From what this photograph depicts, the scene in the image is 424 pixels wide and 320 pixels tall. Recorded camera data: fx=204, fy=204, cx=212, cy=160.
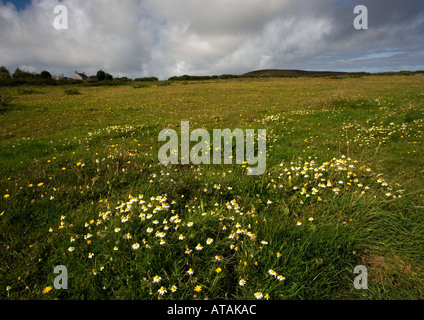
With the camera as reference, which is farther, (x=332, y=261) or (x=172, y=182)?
(x=172, y=182)

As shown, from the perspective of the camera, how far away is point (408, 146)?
21.9 feet

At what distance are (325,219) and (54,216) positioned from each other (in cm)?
441

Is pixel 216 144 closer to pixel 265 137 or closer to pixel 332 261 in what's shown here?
pixel 265 137

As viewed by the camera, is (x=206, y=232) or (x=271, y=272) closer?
(x=271, y=272)

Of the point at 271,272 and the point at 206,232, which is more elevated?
the point at 206,232

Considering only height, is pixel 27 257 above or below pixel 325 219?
below

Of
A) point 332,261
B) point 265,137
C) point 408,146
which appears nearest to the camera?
point 332,261

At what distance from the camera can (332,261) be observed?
250cm

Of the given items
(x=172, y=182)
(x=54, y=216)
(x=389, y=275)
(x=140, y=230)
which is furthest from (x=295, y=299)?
(x=54, y=216)

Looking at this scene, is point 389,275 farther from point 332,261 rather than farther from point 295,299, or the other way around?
point 295,299

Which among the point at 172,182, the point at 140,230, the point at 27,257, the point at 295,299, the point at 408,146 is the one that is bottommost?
the point at 295,299
